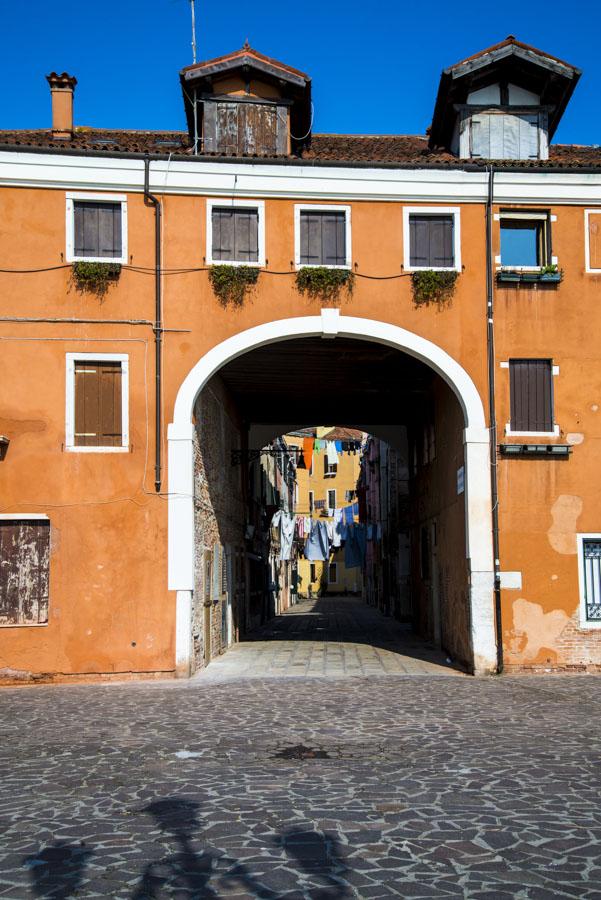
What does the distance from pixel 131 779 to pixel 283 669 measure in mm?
9085

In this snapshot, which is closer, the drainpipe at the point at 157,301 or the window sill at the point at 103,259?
the drainpipe at the point at 157,301

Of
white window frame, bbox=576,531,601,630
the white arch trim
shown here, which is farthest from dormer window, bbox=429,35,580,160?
white window frame, bbox=576,531,601,630

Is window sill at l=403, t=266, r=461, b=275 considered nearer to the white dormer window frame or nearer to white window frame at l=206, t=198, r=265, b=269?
white window frame at l=206, t=198, r=265, b=269

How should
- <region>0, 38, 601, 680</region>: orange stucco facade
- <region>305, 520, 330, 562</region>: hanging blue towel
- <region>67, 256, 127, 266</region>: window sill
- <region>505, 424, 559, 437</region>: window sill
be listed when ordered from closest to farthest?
<region>0, 38, 601, 680</region>: orange stucco facade → <region>67, 256, 127, 266</region>: window sill → <region>505, 424, 559, 437</region>: window sill → <region>305, 520, 330, 562</region>: hanging blue towel

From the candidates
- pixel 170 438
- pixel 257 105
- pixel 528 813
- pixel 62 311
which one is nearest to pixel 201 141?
pixel 257 105

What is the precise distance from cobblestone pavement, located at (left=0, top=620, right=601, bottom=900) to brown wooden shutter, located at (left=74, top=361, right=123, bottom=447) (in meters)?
4.55

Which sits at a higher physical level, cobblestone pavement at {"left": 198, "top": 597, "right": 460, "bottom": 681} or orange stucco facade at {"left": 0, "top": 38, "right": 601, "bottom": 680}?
orange stucco facade at {"left": 0, "top": 38, "right": 601, "bottom": 680}

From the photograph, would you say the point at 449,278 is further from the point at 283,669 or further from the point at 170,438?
the point at 283,669

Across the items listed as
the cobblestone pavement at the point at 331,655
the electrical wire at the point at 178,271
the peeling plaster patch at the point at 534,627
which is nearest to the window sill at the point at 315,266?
the electrical wire at the point at 178,271

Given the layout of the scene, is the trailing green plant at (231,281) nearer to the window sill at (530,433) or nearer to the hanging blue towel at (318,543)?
the window sill at (530,433)

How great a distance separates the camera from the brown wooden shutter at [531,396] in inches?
656

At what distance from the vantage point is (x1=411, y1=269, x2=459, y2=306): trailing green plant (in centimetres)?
1673

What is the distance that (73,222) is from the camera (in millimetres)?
16359

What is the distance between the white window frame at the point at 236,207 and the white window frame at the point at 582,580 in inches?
283
